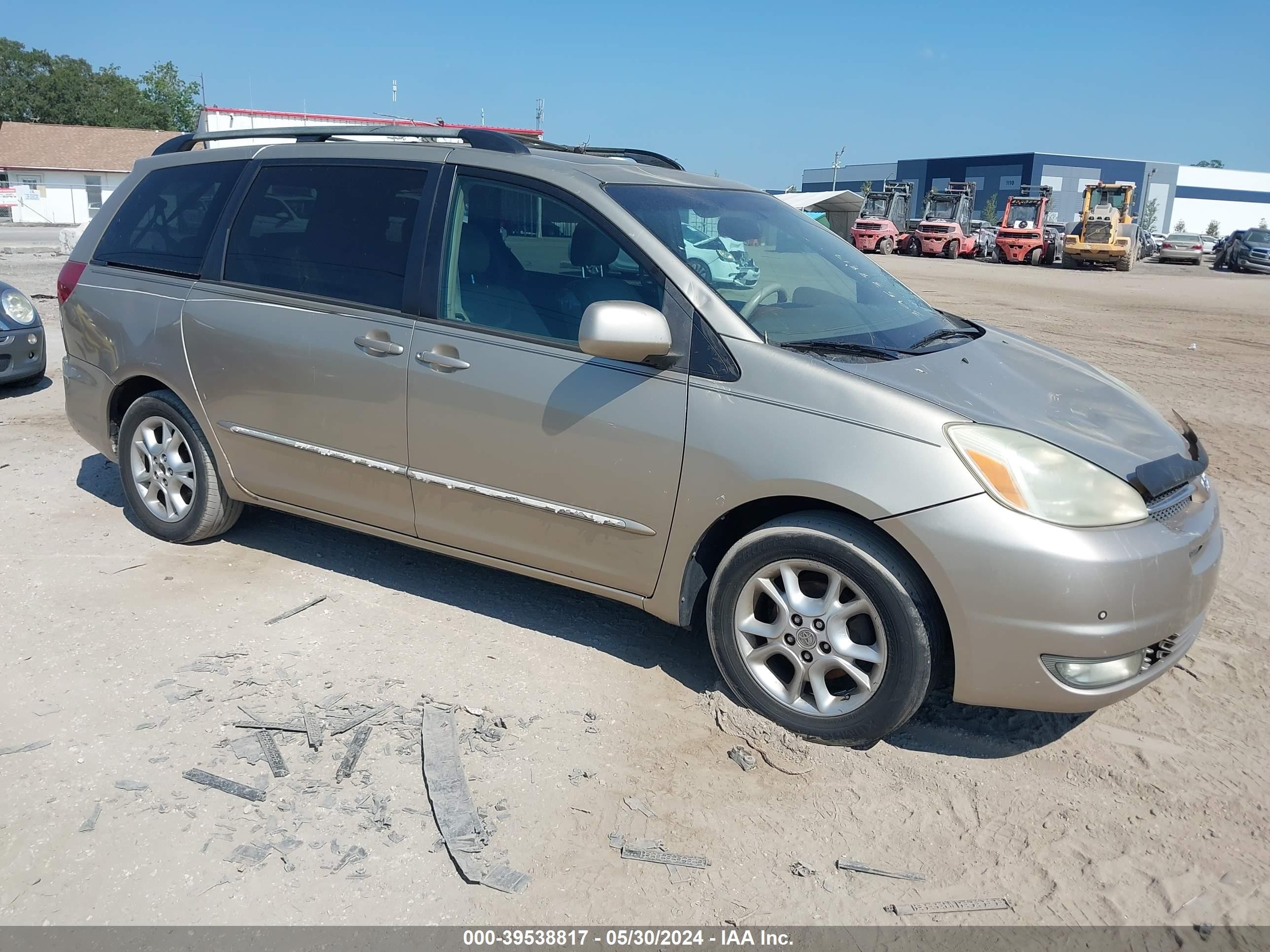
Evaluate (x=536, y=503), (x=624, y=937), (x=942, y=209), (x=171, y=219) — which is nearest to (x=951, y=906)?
(x=624, y=937)

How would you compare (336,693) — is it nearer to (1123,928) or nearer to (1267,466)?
(1123,928)

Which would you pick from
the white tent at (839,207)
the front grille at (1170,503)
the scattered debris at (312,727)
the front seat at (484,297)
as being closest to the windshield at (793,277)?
the front seat at (484,297)

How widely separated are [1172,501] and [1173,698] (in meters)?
0.94

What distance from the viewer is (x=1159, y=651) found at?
316 cm

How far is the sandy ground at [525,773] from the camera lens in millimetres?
2617

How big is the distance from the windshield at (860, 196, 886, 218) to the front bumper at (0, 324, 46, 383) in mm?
47016

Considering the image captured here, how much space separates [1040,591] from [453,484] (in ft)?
7.11

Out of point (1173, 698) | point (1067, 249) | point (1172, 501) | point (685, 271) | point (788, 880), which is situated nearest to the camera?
point (788, 880)

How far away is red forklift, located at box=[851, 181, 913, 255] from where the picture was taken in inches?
1761

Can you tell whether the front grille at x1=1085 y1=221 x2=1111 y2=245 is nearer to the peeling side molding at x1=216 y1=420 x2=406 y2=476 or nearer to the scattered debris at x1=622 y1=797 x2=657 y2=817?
the peeling side molding at x1=216 y1=420 x2=406 y2=476

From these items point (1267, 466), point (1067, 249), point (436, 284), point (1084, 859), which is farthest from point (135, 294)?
point (1067, 249)

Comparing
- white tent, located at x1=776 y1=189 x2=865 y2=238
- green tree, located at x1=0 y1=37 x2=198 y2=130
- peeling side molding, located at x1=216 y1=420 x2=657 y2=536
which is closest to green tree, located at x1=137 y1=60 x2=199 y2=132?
green tree, located at x1=0 y1=37 x2=198 y2=130

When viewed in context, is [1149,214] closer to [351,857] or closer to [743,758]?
[743,758]

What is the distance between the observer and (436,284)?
3.85 metres
